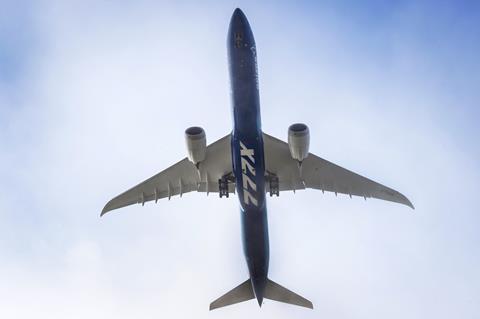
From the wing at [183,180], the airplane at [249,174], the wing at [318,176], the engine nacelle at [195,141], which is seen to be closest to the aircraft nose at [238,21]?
the airplane at [249,174]

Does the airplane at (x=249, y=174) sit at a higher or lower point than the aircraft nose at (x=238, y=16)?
lower

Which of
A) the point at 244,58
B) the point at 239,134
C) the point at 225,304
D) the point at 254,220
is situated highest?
the point at 244,58

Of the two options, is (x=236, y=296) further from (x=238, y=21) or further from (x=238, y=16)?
(x=238, y=16)

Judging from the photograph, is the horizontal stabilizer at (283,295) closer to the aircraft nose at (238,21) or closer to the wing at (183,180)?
the wing at (183,180)

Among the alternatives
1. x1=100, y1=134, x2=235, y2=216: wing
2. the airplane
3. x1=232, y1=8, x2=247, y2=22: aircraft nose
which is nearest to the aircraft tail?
the airplane

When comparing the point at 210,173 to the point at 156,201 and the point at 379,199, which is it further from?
the point at 379,199

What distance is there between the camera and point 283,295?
24.6 m

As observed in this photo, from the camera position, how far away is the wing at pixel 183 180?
82.2 ft

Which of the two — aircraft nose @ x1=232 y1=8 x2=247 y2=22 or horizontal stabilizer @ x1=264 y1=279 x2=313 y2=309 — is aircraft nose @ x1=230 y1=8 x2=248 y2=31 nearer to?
aircraft nose @ x1=232 y1=8 x2=247 y2=22

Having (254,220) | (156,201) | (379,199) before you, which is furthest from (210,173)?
(379,199)

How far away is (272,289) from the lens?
80.7 ft

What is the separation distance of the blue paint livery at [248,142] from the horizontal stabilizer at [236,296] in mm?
2157

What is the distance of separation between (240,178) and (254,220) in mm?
1907

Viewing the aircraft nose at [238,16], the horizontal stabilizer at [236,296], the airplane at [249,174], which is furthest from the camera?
the horizontal stabilizer at [236,296]
